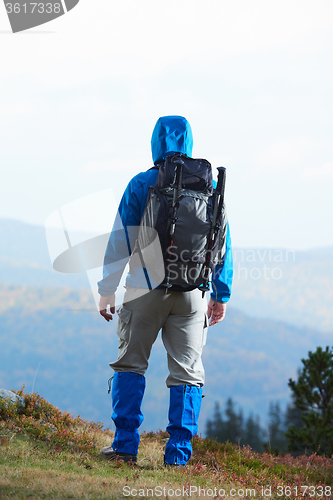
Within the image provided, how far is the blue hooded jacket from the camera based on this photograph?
16.5ft

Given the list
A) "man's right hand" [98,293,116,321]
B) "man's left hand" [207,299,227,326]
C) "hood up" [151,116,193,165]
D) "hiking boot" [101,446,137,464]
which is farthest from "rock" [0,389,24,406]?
"hood up" [151,116,193,165]

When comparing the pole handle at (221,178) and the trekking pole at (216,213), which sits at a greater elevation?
the pole handle at (221,178)

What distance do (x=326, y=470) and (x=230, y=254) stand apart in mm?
3806

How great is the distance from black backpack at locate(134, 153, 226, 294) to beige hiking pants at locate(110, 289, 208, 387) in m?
0.22

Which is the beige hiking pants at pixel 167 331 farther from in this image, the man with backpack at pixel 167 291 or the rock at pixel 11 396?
the rock at pixel 11 396

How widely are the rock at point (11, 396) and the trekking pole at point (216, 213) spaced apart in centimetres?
342

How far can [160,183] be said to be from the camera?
190 inches

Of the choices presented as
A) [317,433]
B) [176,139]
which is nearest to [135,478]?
[176,139]

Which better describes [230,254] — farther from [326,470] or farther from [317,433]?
[317,433]

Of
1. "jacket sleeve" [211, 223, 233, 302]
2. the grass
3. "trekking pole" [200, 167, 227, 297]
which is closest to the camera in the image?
the grass

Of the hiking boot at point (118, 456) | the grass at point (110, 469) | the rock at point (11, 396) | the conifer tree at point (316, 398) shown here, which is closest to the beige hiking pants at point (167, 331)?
the hiking boot at point (118, 456)

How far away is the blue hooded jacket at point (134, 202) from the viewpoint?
→ 504 centimetres

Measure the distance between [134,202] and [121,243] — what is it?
18.7 inches

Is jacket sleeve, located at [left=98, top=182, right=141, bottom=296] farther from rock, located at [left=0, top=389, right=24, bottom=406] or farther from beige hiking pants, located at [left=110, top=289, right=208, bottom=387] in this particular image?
rock, located at [left=0, top=389, right=24, bottom=406]
